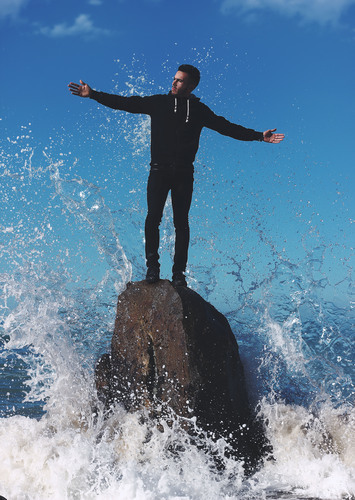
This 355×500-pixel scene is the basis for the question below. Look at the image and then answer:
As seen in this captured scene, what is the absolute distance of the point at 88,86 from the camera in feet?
19.1

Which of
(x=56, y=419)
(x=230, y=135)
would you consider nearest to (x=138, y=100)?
(x=230, y=135)

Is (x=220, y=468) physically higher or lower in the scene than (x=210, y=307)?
lower

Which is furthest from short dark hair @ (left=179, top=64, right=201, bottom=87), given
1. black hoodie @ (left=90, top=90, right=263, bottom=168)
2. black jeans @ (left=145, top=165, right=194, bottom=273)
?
black jeans @ (left=145, top=165, right=194, bottom=273)

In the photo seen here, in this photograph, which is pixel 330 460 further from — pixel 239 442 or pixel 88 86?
pixel 88 86

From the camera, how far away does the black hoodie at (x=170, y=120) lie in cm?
584

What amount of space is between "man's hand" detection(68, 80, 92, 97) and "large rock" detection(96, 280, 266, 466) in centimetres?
218

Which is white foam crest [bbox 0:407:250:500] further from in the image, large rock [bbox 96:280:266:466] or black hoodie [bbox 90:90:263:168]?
black hoodie [bbox 90:90:263:168]

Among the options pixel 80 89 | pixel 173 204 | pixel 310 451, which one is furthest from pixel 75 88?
pixel 310 451

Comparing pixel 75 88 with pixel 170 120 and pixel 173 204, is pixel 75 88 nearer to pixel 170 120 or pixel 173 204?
pixel 170 120

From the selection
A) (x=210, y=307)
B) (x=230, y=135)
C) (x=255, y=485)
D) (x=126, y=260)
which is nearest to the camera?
(x=255, y=485)

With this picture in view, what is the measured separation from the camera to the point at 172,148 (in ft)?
19.1

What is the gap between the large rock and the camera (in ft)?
17.0

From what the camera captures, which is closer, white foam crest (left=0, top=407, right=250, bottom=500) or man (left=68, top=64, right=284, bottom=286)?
white foam crest (left=0, top=407, right=250, bottom=500)

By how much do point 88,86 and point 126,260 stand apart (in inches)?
96.8
